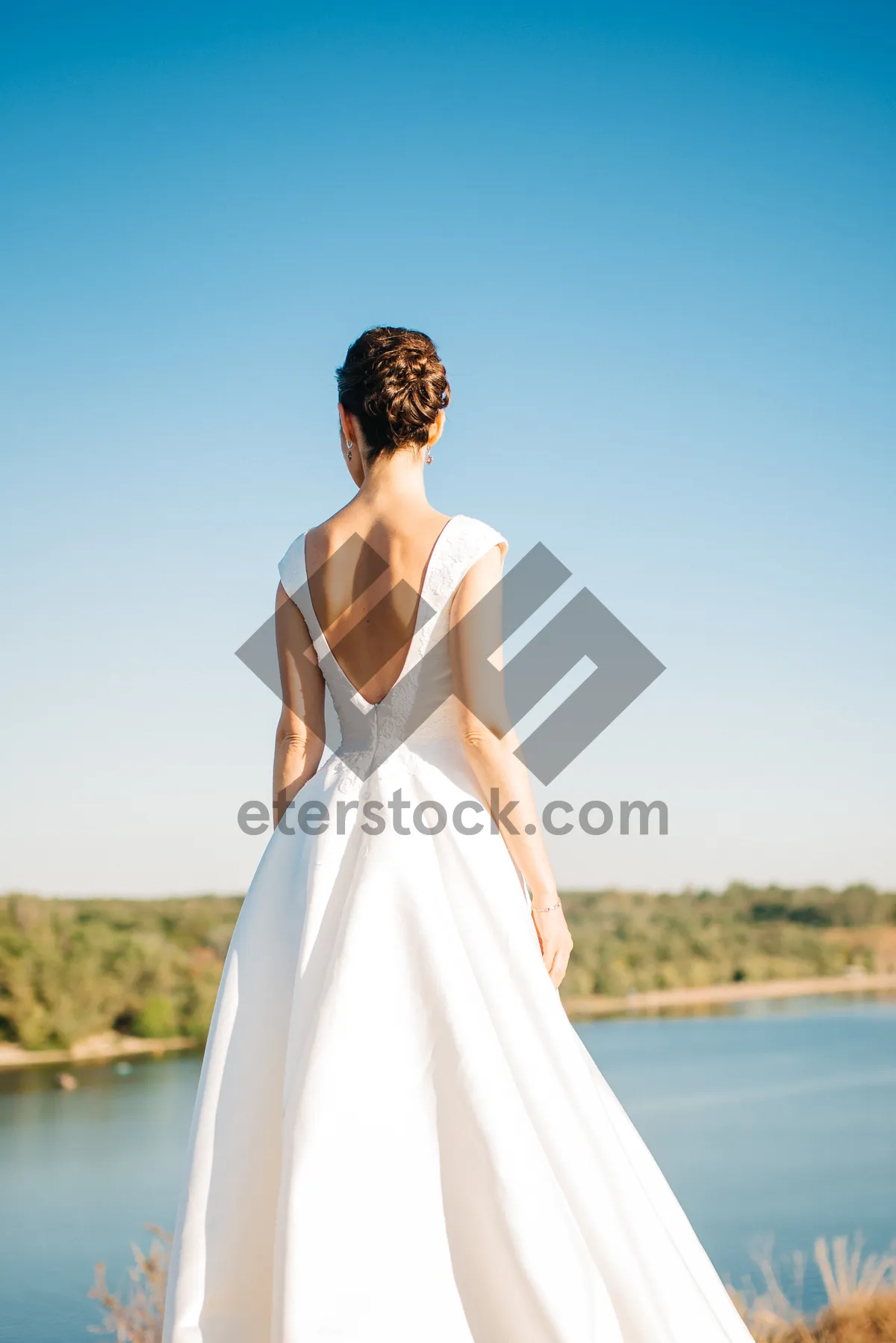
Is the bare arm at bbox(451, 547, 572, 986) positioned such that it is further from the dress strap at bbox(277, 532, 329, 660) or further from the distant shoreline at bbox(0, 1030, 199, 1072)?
the distant shoreline at bbox(0, 1030, 199, 1072)

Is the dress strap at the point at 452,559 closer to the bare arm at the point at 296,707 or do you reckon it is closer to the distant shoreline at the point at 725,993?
the bare arm at the point at 296,707

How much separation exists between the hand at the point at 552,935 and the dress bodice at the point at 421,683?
1.09ft

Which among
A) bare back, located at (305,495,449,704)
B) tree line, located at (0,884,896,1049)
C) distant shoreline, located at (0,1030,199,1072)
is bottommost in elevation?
distant shoreline, located at (0,1030,199,1072)

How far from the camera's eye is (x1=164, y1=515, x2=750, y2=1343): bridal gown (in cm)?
144

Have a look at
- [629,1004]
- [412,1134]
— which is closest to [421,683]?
[412,1134]

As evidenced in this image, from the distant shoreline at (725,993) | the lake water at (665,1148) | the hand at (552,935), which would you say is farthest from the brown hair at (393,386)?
the distant shoreline at (725,993)

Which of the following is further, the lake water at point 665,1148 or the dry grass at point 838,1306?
the lake water at point 665,1148

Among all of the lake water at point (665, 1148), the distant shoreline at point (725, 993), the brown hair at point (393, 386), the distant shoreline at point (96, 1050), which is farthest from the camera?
the distant shoreline at point (725, 993)

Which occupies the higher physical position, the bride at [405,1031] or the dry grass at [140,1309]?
the bride at [405,1031]

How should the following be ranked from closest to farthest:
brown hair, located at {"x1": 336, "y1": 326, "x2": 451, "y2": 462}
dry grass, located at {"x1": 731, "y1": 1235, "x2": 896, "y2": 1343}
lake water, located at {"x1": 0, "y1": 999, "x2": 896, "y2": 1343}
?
brown hair, located at {"x1": 336, "y1": 326, "x2": 451, "y2": 462}
dry grass, located at {"x1": 731, "y1": 1235, "x2": 896, "y2": 1343}
lake water, located at {"x1": 0, "y1": 999, "x2": 896, "y2": 1343}

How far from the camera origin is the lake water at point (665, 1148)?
346 centimetres

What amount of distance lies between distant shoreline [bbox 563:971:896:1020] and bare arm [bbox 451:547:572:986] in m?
5.13

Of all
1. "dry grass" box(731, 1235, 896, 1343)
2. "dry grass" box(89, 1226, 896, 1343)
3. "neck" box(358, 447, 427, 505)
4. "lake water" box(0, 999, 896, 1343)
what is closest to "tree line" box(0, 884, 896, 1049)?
"lake water" box(0, 999, 896, 1343)

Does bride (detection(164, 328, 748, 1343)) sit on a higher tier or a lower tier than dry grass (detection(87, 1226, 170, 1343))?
higher
